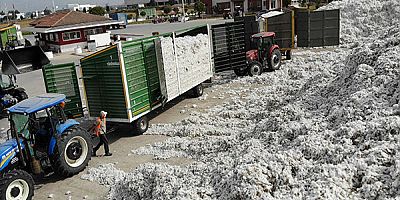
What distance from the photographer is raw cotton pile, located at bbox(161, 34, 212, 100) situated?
12180 mm

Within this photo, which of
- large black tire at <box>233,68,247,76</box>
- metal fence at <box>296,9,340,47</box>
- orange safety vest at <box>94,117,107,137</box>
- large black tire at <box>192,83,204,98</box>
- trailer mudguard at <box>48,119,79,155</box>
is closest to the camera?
trailer mudguard at <box>48,119,79,155</box>

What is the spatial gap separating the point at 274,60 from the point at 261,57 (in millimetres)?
650

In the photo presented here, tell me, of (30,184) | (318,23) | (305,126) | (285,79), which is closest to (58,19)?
(318,23)

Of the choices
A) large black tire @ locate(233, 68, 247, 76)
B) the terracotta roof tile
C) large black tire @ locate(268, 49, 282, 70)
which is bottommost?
large black tire @ locate(233, 68, 247, 76)

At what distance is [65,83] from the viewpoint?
11.5 meters

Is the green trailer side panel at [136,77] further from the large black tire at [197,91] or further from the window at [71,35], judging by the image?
the window at [71,35]

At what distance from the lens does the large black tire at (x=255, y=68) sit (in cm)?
1656

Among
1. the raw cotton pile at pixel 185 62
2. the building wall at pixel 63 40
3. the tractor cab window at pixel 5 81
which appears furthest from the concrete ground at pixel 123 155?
the building wall at pixel 63 40

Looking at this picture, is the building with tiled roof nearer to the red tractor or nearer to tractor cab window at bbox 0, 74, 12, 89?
tractor cab window at bbox 0, 74, 12, 89

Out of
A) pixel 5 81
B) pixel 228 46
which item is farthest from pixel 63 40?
pixel 228 46

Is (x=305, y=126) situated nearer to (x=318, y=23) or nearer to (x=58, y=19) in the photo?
(x=318, y=23)

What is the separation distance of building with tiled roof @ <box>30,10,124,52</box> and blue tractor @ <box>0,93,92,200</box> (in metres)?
27.1

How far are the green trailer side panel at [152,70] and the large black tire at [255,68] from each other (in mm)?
5906

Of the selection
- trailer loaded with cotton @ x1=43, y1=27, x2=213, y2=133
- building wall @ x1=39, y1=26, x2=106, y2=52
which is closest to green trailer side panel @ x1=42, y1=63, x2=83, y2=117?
trailer loaded with cotton @ x1=43, y1=27, x2=213, y2=133
